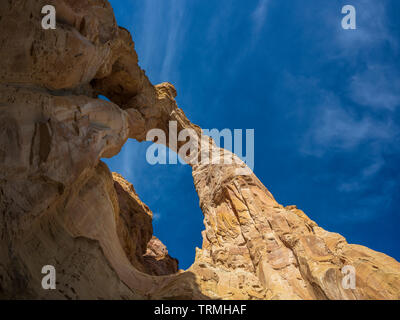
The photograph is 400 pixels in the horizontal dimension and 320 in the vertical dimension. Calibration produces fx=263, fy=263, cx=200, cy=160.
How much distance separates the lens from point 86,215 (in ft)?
30.6

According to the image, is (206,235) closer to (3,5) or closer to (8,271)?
(8,271)

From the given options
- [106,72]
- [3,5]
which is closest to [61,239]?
[3,5]

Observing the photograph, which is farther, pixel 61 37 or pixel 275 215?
pixel 275 215

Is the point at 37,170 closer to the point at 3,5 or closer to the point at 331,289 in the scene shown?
the point at 3,5

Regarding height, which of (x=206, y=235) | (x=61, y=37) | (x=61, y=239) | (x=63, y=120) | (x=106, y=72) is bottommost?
(x=61, y=239)

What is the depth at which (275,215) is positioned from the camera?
11.5m

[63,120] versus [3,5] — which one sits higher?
[3,5]

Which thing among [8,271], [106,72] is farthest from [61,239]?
[106,72]

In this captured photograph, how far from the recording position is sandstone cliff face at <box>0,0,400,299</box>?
6.83 metres

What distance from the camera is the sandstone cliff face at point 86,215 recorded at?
6.83m

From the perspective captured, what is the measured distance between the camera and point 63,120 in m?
8.48
